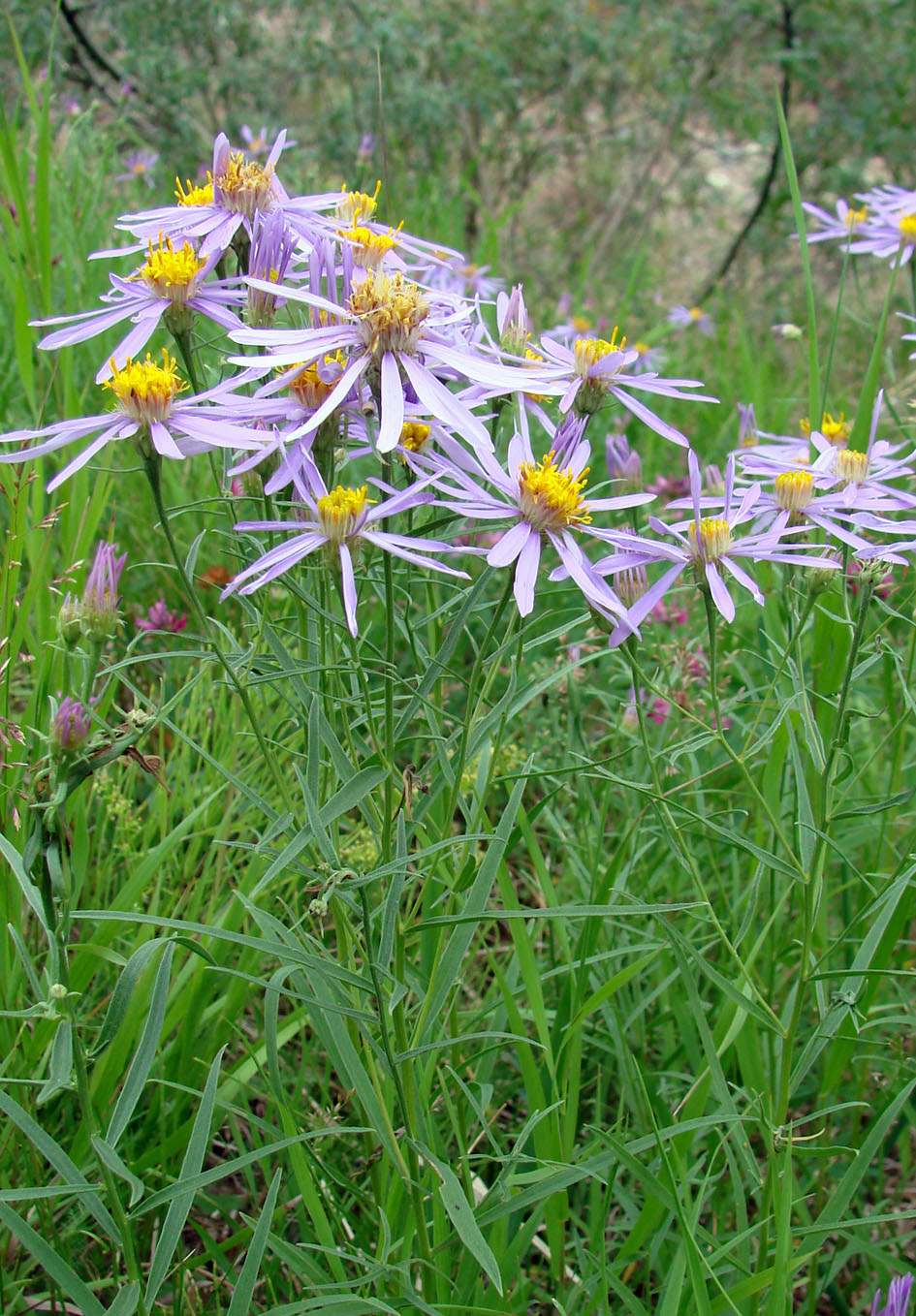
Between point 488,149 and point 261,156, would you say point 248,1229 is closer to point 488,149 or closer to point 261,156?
point 261,156

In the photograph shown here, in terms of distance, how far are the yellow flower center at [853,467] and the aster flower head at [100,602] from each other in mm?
802

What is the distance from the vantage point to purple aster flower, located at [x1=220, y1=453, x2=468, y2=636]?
859 millimetres

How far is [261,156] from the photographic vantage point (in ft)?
12.2

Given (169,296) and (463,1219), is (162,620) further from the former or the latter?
(463,1219)

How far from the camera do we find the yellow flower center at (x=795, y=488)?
118cm

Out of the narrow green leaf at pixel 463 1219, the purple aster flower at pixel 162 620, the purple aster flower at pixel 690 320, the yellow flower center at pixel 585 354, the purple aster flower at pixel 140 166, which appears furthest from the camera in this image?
the purple aster flower at pixel 690 320

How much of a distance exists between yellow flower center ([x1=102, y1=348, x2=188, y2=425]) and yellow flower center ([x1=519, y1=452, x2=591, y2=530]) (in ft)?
1.00

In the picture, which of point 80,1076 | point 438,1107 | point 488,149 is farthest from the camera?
point 488,149

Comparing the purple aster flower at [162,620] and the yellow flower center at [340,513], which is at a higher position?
the yellow flower center at [340,513]

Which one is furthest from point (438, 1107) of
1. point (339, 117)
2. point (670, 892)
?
point (339, 117)

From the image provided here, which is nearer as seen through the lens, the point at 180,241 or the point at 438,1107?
the point at 180,241

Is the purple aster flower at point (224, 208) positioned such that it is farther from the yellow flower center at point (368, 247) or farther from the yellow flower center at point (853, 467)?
→ the yellow flower center at point (853, 467)

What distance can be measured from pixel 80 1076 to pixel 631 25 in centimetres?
492

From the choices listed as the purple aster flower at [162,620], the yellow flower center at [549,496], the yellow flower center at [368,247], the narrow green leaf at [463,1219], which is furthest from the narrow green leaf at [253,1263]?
the purple aster flower at [162,620]
